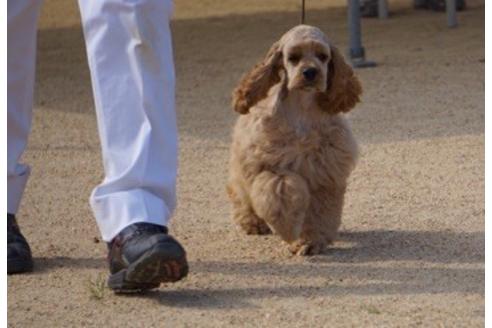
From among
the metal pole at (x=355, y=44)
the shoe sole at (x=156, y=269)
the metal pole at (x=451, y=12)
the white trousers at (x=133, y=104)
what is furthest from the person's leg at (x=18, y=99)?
the metal pole at (x=451, y=12)

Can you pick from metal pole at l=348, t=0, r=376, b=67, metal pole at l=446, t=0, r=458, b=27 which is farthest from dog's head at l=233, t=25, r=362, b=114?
metal pole at l=446, t=0, r=458, b=27

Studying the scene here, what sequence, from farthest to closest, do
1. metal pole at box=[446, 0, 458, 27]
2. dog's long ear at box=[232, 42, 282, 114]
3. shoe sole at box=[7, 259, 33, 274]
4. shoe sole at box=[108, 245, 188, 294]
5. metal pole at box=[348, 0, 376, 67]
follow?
metal pole at box=[446, 0, 458, 27], metal pole at box=[348, 0, 376, 67], dog's long ear at box=[232, 42, 282, 114], shoe sole at box=[7, 259, 33, 274], shoe sole at box=[108, 245, 188, 294]

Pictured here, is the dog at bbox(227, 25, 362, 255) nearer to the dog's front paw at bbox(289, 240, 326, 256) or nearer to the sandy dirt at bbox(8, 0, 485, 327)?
the dog's front paw at bbox(289, 240, 326, 256)

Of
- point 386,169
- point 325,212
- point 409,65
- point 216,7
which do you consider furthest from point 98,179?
point 216,7

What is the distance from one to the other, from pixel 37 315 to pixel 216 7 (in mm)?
8561

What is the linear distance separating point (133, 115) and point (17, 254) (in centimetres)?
83

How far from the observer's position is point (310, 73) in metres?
5.38

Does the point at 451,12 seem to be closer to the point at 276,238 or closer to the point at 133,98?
the point at 276,238

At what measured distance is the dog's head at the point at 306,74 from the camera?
5395 mm

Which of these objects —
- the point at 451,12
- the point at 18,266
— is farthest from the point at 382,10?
the point at 18,266

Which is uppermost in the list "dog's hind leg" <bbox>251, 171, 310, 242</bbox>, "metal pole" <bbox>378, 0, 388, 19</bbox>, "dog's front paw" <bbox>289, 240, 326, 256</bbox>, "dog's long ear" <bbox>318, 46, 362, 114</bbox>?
"dog's long ear" <bbox>318, 46, 362, 114</bbox>

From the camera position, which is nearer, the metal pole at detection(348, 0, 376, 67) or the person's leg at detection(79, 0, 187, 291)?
the person's leg at detection(79, 0, 187, 291)

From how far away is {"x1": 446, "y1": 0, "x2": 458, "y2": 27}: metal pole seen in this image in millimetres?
11023

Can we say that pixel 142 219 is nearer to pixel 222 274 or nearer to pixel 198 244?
pixel 222 274
